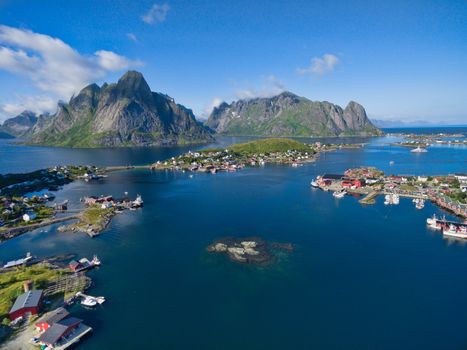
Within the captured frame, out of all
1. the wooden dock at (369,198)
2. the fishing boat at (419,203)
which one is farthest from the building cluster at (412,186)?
the fishing boat at (419,203)

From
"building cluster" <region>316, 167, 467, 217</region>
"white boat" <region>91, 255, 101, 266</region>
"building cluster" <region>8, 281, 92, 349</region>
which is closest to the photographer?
"building cluster" <region>8, 281, 92, 349</region>

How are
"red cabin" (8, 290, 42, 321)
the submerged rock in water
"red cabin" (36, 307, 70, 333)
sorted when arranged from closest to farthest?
1. "red cabin" (36, 307, 70, 333)
2. "red cabin" (8, 290, 42, 321)
3. the submerged rock in water

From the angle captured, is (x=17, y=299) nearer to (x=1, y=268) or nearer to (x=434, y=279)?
(x=1, y=268)

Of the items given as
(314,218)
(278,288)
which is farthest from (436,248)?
(278,288)

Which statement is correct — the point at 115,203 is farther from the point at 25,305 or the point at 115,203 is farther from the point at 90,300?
the point at 25,305

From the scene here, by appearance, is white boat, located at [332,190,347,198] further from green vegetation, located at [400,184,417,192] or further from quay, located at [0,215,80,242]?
quay, located at [0,215,80,242]

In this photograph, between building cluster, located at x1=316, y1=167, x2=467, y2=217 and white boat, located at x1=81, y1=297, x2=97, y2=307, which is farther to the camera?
building cluster, located at x1=316, y1=167, x2=467, y2=217

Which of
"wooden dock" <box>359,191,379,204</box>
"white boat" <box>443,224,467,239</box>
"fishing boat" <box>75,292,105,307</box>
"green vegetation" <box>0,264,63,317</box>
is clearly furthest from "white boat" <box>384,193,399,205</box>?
"green vegetation" <box>0,264,63,317</box>
